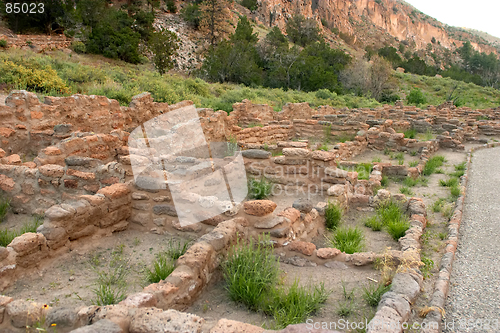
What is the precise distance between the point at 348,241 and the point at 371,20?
3804 inches

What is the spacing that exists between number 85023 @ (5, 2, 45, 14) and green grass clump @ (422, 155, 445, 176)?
23.1 meters

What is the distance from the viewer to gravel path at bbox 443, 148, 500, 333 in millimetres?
3488

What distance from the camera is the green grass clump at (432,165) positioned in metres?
9.65

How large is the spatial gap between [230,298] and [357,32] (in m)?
83.6

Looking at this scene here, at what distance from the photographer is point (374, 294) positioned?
11.2 ft

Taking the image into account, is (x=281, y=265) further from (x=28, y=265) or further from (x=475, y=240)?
(x=475, y=240)

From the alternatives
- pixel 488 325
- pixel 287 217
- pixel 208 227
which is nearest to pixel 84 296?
pixel 208 227

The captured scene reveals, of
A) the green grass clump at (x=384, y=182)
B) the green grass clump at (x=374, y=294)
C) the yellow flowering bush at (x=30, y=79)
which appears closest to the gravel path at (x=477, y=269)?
the green grass clump at (x=374, y=294)

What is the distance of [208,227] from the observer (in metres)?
4.84

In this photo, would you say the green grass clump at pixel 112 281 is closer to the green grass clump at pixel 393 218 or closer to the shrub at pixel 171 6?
the green grass clump at pixel 393 218

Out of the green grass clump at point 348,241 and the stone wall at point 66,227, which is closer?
the stone wall at point 66,227

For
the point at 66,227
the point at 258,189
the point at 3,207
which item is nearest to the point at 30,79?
the point at 3,207

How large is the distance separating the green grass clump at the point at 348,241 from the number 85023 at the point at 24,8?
2389cm

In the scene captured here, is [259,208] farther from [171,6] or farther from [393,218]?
[171,6]
